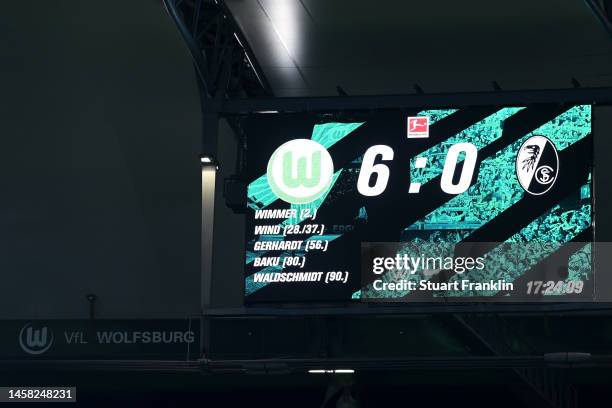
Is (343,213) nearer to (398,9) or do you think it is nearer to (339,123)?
(339,123)

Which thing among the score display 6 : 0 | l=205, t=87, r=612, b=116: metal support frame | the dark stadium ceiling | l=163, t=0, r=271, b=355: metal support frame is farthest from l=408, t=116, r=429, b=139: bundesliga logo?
l=163, t=0, r=271, b=355: metal support frame

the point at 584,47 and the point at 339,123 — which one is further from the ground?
the point at 584,47

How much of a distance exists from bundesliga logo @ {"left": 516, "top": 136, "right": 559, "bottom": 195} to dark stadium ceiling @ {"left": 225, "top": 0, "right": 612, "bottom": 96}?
68.3 inches

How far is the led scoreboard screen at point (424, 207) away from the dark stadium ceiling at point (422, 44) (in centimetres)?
130

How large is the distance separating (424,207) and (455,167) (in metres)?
0.65

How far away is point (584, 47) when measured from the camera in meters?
16.3

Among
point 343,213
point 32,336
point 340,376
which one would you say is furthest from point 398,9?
point 32,336

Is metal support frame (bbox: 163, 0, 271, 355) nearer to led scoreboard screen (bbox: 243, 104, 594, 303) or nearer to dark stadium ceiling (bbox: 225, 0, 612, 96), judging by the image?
dark stadium ceiling (bbox: 225, 0, 612, 96)

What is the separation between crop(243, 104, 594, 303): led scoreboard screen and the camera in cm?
1477

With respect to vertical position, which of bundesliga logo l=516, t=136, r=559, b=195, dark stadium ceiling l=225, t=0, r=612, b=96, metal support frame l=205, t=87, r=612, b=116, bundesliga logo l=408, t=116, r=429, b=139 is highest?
dark stadium ceiling l=225, t=0, r=612, b=96

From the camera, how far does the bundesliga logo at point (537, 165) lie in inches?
586

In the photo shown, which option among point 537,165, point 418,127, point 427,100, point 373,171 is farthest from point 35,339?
point 537,165

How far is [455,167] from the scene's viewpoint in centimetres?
1505

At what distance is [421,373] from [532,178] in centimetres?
584
